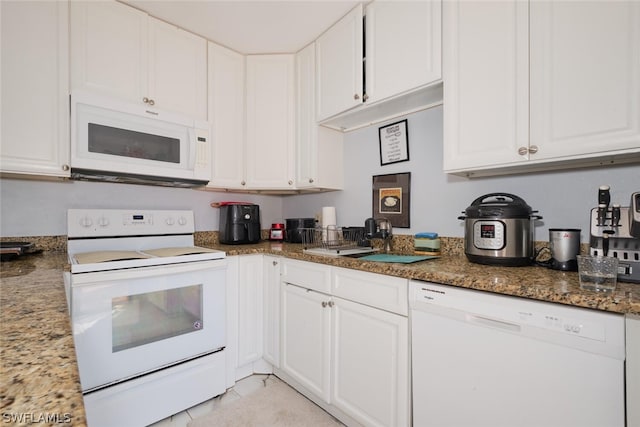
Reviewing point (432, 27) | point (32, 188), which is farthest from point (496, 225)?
point (32, 188)

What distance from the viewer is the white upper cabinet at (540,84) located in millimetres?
997

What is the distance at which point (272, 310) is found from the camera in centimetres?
196

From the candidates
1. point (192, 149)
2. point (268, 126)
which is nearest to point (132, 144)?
point (192, 149)

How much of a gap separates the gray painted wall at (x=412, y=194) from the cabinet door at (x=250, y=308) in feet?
2.13

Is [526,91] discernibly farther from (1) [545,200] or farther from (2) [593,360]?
(2) [593,360]

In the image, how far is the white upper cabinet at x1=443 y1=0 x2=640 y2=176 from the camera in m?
1.00

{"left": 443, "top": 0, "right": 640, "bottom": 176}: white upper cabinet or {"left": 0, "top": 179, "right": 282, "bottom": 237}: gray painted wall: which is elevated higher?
{"left": 443, "top": 0, "right": 640, "bottom": 176}: white upper cabinet

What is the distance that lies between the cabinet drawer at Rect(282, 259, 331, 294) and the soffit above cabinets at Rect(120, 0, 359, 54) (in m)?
1.53

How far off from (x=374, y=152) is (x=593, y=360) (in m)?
1.61

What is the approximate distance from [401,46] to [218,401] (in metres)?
2.27

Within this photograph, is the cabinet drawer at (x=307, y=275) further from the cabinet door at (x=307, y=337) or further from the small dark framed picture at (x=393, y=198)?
the small dark framed picture at (x=393, y=198)

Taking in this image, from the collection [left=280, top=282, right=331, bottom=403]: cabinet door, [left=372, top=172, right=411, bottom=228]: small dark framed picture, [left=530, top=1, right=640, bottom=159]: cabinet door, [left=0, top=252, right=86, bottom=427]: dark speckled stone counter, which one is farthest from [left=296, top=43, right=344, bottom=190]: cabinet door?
[left=0, top=252, right=86, bottom=427]: dark speckled stone counter

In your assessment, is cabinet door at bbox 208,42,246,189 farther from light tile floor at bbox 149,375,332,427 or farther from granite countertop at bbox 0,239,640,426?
light tile floor at bbox 149,375,332,427

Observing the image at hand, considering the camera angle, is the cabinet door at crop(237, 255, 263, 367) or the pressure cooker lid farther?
the cabinet door at crop(237, 255, 263, 367)
